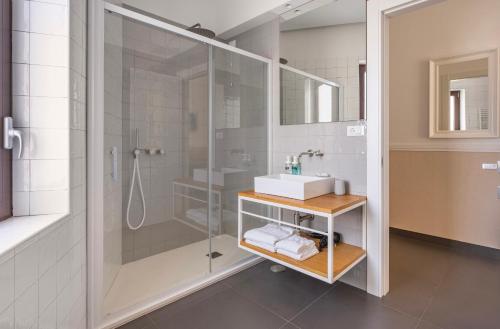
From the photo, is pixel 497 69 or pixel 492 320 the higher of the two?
pixel 497 69

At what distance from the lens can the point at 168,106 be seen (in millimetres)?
2297

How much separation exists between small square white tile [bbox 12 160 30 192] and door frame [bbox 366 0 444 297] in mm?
1952

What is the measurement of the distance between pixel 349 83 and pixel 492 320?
177 cm

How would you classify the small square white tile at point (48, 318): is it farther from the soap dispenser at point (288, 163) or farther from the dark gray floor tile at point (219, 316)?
the soap dispenser at point (288, 163)

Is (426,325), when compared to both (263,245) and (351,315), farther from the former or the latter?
(263,245)

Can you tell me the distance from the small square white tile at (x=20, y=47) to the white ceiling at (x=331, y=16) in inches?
77.6

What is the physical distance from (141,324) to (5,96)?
1404 millimetres

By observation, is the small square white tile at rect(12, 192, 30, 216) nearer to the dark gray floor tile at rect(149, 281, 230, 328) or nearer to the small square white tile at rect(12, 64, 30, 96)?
the small square white tile at rect(12, 64, 30, 96)

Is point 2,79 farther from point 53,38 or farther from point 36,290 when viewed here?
point 36,290

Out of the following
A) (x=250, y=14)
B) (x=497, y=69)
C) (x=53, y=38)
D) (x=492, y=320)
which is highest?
(x=250, y=14)

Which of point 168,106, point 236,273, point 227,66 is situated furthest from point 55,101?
point 236,273

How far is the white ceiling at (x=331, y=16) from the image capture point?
1.89m

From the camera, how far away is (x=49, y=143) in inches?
45.6

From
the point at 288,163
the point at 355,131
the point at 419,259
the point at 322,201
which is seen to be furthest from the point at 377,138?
the point at 419,259
